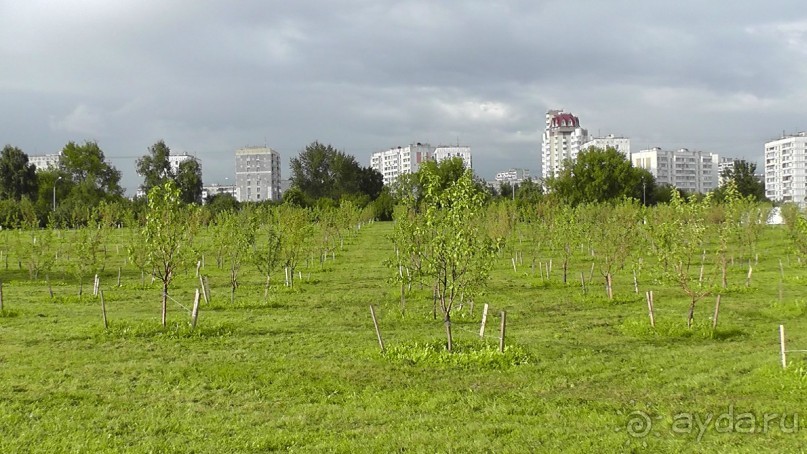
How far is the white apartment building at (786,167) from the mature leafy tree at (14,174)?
540ft

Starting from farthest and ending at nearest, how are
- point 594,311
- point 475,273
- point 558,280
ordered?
point 558,280, point 594,311, point 475,273

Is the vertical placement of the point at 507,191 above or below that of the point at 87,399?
above

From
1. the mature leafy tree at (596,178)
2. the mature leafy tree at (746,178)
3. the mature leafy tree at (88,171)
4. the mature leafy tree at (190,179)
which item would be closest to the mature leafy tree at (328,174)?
the mature leafy tree at (190,179)

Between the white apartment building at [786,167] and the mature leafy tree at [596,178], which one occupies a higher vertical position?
the white apartment building at [786,167]

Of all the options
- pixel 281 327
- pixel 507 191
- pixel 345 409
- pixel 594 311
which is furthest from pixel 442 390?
pixel 507 191

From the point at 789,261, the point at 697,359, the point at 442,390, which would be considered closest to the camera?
the point at 442,390

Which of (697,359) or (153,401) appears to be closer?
(153,401)

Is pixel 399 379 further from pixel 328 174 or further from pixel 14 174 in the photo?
pixel 328 174

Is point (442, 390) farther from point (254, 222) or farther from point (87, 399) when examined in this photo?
point (254, 222)

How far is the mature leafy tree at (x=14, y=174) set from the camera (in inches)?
3396

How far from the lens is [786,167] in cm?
16875

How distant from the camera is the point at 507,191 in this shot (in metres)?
136

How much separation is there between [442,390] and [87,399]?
22.0 feet

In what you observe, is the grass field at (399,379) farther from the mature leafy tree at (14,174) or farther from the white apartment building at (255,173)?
the white apartment building at (255,173)
